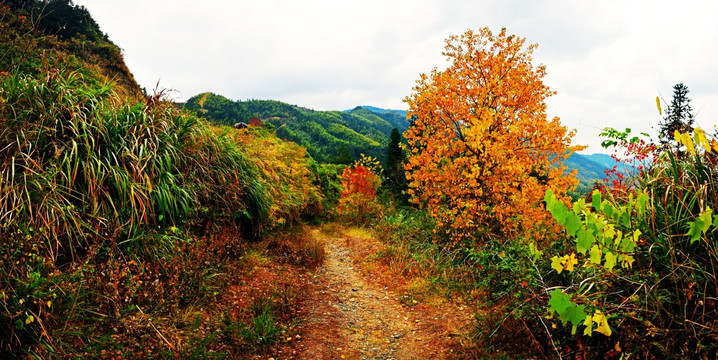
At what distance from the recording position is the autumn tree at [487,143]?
21.9 feet

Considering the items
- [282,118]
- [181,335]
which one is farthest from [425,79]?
[282,118]

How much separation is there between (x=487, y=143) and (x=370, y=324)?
390 centimetres

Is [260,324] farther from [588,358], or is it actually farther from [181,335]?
[588,358]

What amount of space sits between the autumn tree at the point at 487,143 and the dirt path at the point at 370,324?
7.05ft

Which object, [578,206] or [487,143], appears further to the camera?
[487,143]

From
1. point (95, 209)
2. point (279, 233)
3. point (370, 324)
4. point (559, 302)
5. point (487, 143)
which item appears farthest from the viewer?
point (279, 233)

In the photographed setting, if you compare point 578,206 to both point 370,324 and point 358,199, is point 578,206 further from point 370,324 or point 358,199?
point 358,199

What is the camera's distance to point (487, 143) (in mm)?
6508

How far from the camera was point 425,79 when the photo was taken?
827cm

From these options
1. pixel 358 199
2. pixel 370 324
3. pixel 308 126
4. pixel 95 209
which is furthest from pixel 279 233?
pixel 308 126

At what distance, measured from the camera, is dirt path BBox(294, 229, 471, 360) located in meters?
4.23

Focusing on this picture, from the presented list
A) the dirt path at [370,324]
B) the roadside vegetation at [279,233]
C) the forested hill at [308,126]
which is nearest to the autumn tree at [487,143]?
the roadside vegetation at [279,233]

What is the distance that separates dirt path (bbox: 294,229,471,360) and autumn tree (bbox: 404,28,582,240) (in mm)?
2150

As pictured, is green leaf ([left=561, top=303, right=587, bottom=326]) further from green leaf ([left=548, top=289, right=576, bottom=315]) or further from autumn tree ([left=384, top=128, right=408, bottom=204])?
autumn tree ([left=384, top=128, right=408, bottom=204])
